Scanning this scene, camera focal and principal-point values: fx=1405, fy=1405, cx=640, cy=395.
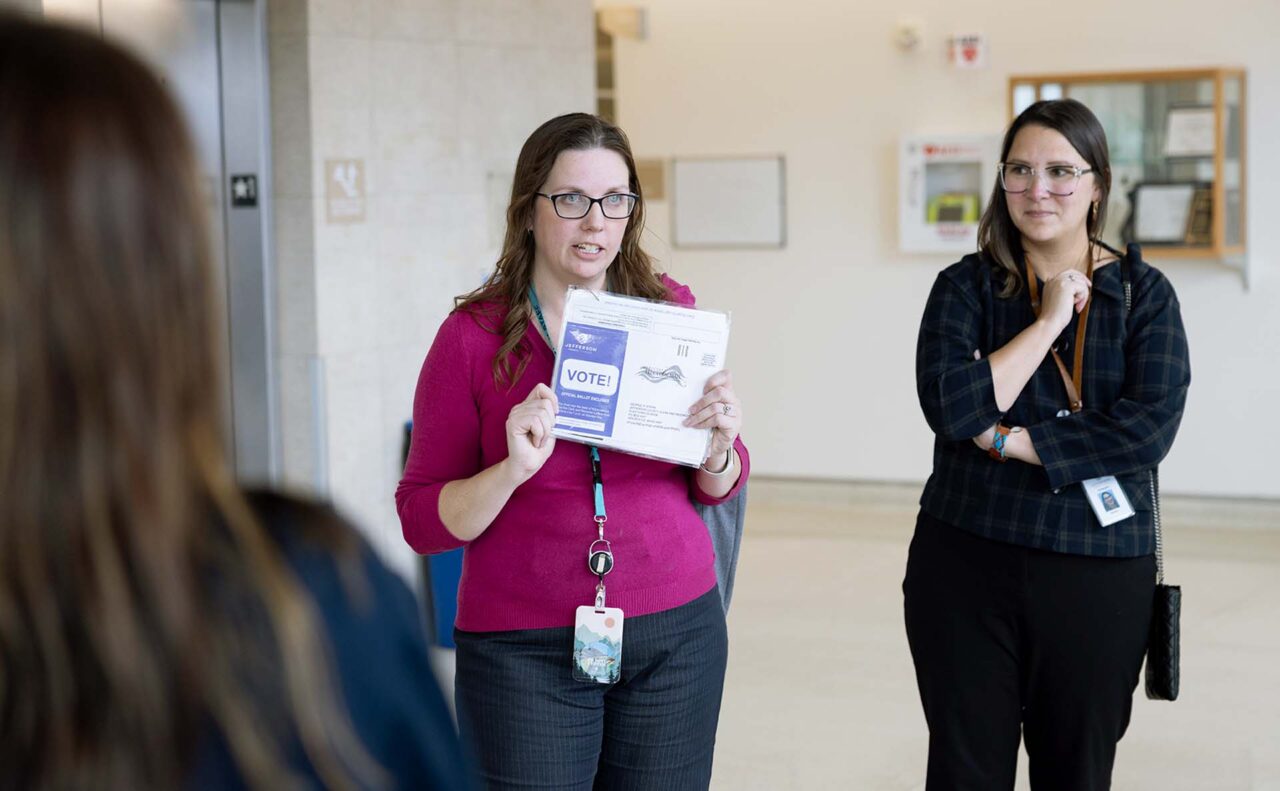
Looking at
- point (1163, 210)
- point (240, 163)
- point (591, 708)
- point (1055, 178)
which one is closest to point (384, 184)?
point (240, 163)

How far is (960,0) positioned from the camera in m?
7.95

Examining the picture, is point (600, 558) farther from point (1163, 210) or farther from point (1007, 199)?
point (1163, 210)

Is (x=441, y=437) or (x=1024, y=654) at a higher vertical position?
(x=441, y=437)

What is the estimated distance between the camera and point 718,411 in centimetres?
238

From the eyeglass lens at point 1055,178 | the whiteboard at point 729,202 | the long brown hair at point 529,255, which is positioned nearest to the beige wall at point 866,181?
the whiteboard at point 729,202

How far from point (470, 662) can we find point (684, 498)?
0.47 metres

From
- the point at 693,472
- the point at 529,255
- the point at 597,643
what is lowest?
the point at 597,643

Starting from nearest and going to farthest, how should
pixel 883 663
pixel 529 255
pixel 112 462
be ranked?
pixel 112 462, pixel 529 255, pixel 883 663

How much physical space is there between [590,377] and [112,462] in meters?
1.57

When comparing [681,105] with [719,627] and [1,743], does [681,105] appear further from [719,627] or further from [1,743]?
[1,743]

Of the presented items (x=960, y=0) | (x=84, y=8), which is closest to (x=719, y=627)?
(x=84, y=8)

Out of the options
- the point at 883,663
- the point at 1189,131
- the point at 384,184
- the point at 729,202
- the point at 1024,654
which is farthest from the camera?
the point at 729,202

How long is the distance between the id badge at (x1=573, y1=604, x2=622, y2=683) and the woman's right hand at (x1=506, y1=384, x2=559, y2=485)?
0.85 ft

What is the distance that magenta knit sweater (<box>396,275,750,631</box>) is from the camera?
2367mm
